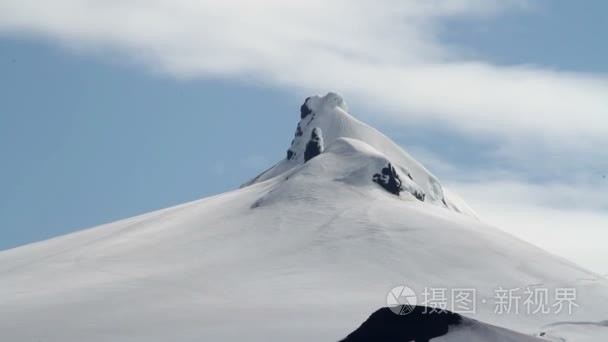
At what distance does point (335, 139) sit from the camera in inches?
4131

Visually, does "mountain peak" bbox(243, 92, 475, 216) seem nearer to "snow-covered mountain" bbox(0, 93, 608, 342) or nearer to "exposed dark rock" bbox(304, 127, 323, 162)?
"exposed dark rock" bbox(304, 127, 323, 162)

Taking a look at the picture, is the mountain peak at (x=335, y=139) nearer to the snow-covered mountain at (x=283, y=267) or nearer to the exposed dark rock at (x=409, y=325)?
the snow-covered mountain at (x=283, y=267)

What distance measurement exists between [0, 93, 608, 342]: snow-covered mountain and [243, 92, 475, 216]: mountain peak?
10.7m

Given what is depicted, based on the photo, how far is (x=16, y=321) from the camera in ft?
175

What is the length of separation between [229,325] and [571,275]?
28800mm

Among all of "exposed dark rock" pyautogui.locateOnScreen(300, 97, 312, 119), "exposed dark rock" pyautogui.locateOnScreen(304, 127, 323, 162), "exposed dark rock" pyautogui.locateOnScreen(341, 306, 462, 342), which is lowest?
"exposed dark rock" pyautogui.locateOnScreen(341, 306, 462, 342)

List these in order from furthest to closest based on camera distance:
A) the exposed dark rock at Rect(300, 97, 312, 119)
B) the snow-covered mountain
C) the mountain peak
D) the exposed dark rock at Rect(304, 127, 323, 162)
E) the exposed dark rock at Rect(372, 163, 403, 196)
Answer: the exposed dark rock at Rect(300, 97, 312, 119)
the mountain peak
the exposed dark rock at Rect(304, 127, 323, 162)
the exposed dark rock at Rect(372, 163, 403, 196)
the snow-covered mountain

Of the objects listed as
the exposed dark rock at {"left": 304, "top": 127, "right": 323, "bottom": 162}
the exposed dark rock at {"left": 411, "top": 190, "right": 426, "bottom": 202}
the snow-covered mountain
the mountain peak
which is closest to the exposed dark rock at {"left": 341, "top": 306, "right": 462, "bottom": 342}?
the snow-covered mountain

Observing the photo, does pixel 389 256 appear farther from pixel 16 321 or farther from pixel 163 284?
pixel 16 321

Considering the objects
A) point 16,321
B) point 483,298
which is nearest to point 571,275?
point 483,298

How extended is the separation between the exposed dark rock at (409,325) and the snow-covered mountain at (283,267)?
21.6 inches

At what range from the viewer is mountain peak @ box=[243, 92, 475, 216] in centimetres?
10606

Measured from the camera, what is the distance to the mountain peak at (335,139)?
348 feet

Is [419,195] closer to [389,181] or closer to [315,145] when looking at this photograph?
[389,181]
